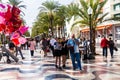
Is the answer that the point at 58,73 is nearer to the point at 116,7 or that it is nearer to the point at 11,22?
the point at 11,22

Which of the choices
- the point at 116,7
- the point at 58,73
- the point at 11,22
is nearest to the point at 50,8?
the point at 116,7

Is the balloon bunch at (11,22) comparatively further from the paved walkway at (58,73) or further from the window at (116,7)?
the window at (116,7)

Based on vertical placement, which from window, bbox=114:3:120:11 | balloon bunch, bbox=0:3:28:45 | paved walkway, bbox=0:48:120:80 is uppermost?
window, bbox=114:3:120:11

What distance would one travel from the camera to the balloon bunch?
348cm

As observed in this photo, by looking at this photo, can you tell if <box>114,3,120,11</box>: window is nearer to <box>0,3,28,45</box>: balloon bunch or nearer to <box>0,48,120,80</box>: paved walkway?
<box>0,48,120,80</box>: paved walkway

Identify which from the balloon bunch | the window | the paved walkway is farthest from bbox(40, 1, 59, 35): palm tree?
the balloon bunch

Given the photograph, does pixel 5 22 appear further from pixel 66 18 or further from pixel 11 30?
pixel 66 18

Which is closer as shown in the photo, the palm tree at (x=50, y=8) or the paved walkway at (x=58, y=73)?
the paved walkway at (x=58, y=73)

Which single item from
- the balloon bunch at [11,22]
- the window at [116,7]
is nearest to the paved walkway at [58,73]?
the balloon bunch at [11,22]

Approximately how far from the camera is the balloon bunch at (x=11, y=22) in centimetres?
348

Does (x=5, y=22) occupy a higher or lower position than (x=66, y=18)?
lower

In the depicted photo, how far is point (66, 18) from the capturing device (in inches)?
2734

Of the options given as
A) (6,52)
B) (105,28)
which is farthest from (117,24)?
(6,52)

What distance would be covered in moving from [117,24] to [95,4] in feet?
109
